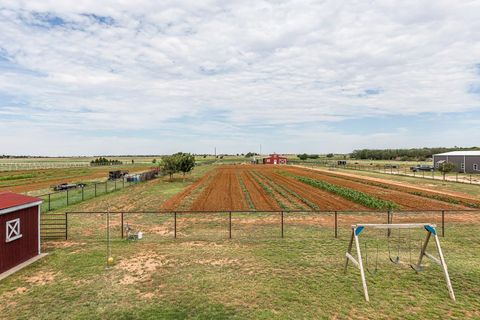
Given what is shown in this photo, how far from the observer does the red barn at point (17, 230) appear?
1163 cm

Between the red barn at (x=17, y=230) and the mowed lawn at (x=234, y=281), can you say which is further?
the red barn at (x=17, y=230)

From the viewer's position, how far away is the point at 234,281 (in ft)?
35.3

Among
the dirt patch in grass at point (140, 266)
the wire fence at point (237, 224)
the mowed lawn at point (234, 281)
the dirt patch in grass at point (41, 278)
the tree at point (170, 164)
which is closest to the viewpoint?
the mowed lawn at point (234, 281)

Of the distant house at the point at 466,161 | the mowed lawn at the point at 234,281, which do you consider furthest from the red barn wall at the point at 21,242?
the distant house at the point at 466,161

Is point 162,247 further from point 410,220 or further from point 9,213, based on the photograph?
point 410,220

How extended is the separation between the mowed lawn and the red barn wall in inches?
28.2

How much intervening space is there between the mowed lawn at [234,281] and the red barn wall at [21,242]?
72 centimetres

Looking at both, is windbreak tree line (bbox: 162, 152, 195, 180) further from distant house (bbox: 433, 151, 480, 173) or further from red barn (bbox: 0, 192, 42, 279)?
distant house (bbox: 433, 151, 480, 173)

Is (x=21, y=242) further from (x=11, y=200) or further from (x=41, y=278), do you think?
(x=41, y=278)

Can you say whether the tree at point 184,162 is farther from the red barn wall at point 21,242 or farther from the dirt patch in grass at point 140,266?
the dirt patch in grass at point 140,266

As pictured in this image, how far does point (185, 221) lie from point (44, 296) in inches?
475

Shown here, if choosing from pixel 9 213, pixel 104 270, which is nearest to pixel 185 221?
pixel 104 270

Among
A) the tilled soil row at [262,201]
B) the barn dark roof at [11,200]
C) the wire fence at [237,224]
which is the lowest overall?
the wire fence at [237,224]

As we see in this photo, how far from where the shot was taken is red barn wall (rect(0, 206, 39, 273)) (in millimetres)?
11594
